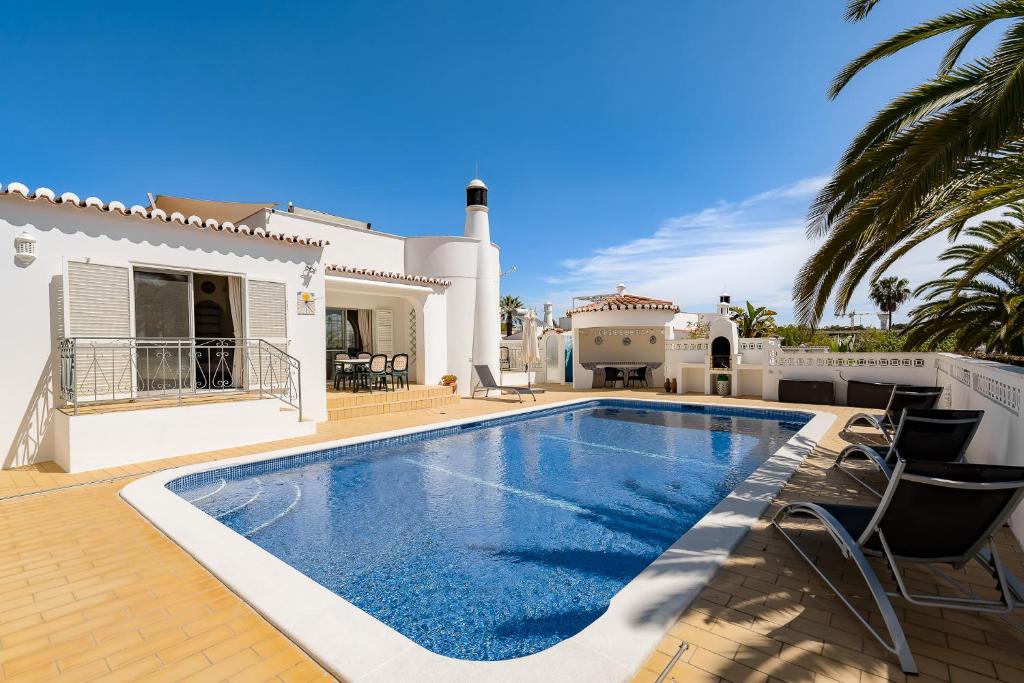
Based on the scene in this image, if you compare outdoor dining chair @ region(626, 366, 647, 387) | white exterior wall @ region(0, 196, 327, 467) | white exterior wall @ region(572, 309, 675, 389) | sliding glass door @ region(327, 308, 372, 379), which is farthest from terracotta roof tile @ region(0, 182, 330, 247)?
outdoor dining chair @ region(626, 366, 647, 387)

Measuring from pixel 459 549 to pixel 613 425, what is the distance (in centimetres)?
815

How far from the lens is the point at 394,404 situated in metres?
13.2

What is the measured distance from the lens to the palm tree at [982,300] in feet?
30.6

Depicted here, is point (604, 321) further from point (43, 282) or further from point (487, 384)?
point (43, 282)

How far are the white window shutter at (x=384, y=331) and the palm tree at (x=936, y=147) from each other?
13970 millimetres

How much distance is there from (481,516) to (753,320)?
23023 millimetres

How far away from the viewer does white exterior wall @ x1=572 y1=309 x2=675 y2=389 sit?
1916cm

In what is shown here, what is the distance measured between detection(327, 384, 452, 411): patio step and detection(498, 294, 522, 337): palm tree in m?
44.3

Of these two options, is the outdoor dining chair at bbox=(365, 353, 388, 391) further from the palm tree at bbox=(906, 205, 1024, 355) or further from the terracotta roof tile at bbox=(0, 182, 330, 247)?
the palm tree at bbox=(906, 205, 1024, 355)

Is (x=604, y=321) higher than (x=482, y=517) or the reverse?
higher

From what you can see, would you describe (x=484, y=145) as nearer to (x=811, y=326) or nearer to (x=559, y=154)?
(x=559, y=154)

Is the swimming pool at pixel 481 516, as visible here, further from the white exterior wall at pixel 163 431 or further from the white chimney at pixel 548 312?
the white chimney at pixel 548 312

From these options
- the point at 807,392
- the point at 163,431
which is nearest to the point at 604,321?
the point at 807,392

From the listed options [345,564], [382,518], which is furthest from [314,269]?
[345,564]
